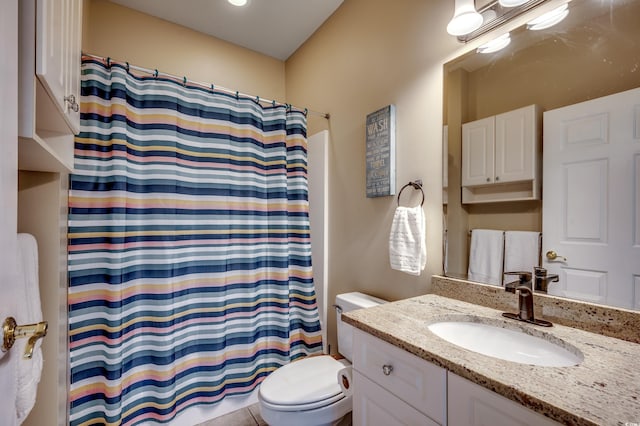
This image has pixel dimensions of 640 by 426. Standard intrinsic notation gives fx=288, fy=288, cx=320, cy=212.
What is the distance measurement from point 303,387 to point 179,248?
100 cm

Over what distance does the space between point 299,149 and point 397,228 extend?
95 centimetres

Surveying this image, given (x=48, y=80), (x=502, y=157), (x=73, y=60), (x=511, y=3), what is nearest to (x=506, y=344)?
(x=502, y=157)

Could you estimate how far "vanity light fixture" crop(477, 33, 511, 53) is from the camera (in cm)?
116

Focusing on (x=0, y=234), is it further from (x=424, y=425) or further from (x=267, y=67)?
(x=267, y=67)

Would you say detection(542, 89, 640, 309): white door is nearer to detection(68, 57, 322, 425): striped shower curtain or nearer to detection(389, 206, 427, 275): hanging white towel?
detection(389, 206, 427, 275): hanging white towel

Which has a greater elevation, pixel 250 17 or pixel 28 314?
pixel 250 17

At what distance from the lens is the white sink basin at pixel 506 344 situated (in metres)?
0.84

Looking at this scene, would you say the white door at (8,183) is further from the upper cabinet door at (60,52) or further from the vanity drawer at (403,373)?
the vanity drawer at (403,373)

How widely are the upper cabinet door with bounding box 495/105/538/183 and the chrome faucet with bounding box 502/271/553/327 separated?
374 mm

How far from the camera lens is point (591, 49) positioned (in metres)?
0.95

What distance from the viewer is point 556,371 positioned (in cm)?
67

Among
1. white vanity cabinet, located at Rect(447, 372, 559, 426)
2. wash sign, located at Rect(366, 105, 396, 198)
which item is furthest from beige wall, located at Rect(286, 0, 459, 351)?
white vanity cabinet, located at Rect(447, 372, 559, 426)

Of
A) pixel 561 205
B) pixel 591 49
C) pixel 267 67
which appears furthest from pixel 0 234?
pixel 267 67

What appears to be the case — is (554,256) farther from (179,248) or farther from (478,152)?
(179,248)
